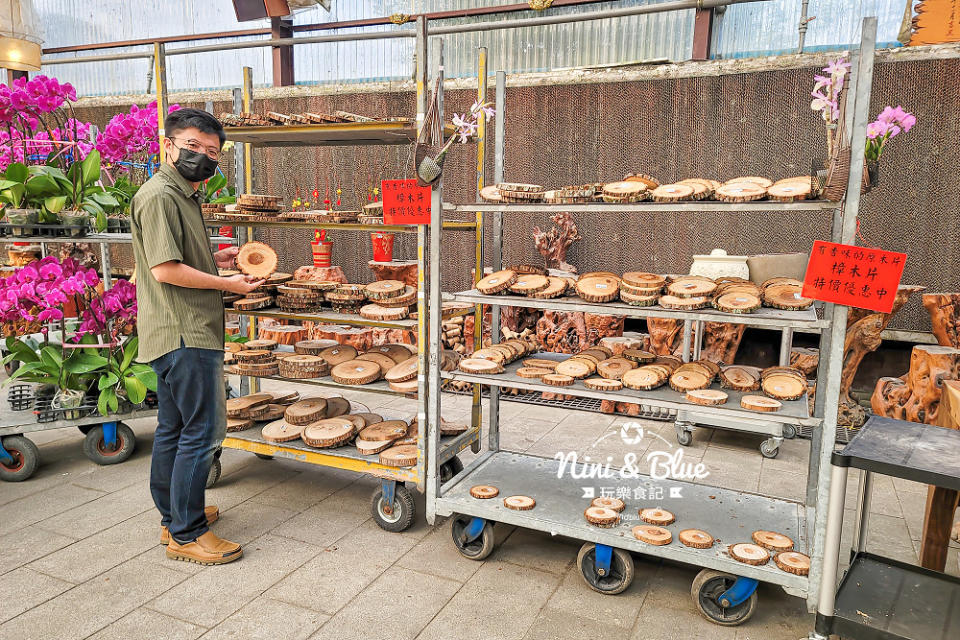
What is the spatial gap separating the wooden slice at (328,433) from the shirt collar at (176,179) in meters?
1.30

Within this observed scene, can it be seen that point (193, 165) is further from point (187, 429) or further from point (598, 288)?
point (598, 288)

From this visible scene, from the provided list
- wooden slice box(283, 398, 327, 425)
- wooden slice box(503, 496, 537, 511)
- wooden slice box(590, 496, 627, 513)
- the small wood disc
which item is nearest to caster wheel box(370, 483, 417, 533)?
the small wood disc

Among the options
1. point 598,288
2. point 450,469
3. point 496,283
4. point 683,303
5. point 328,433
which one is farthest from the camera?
point 450,469

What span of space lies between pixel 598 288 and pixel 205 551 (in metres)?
2.08

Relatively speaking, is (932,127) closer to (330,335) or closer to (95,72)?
(330,335)

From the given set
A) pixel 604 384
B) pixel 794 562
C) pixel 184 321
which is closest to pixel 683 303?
pixel 604 384

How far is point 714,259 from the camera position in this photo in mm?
4211

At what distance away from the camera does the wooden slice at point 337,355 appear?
11.5ft

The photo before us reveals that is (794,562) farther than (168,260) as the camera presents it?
No

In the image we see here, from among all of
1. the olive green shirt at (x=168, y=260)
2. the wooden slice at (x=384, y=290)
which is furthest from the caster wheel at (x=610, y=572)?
the olive green shirt at (x=168, y=260)

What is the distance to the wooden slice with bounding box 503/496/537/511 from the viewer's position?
2846mm

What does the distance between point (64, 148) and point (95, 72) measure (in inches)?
224

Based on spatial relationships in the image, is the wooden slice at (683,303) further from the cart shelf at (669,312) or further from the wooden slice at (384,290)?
the wooden slice at (384,290)

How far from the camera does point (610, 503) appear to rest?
9.32ft
